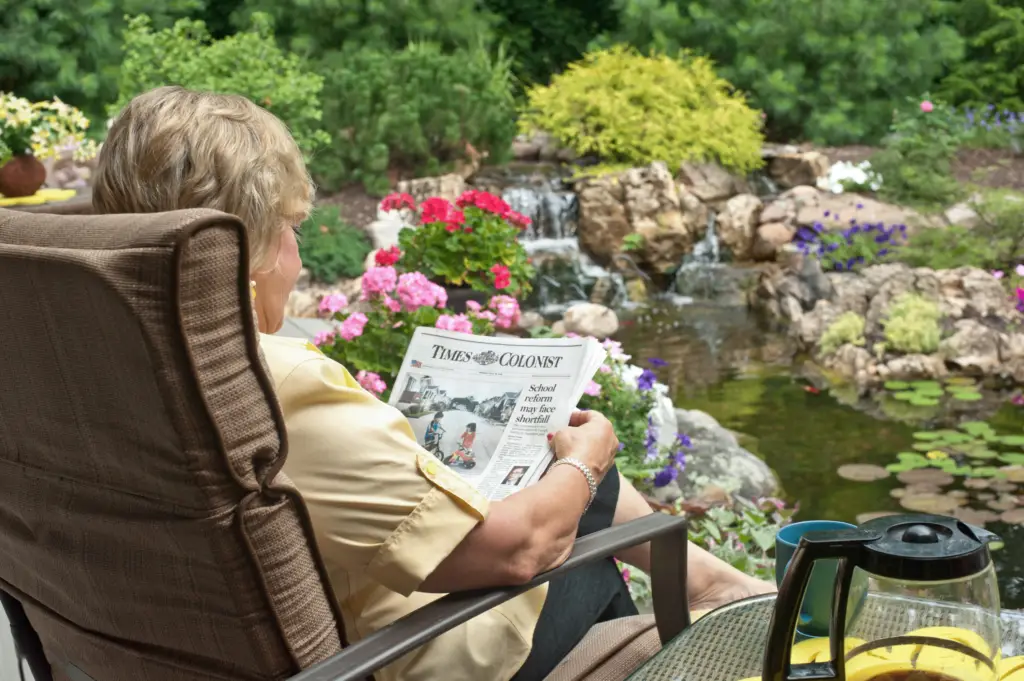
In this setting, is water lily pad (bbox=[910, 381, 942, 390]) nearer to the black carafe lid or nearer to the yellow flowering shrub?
the yellow flowering shrub

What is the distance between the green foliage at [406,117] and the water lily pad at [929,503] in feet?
19.7

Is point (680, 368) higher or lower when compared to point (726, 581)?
lower

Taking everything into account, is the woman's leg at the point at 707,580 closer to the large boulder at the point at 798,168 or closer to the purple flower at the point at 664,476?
the purple flower at the point at 664,476

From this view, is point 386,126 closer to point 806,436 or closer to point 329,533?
point 806,436

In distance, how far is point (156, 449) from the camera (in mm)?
1015

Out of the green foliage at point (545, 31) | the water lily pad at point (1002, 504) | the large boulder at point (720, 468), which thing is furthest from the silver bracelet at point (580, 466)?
the green foliage at point (545, 31)

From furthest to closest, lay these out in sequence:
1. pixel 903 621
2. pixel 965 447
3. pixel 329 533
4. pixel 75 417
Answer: pixel 965 447, pixel 329 533, pixel 75 417, pixel 903 621

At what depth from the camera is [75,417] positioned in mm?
1069

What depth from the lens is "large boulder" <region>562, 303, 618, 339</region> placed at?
7.16 metres

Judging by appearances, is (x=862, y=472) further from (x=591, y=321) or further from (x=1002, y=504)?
(x=591, y=321)

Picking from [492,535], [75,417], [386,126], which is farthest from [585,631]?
[386,126]

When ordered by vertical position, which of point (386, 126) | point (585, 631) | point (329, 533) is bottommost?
point (386, 126)

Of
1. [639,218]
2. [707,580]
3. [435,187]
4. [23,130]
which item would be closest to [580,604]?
[707,580]

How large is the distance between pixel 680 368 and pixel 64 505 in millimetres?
5401
